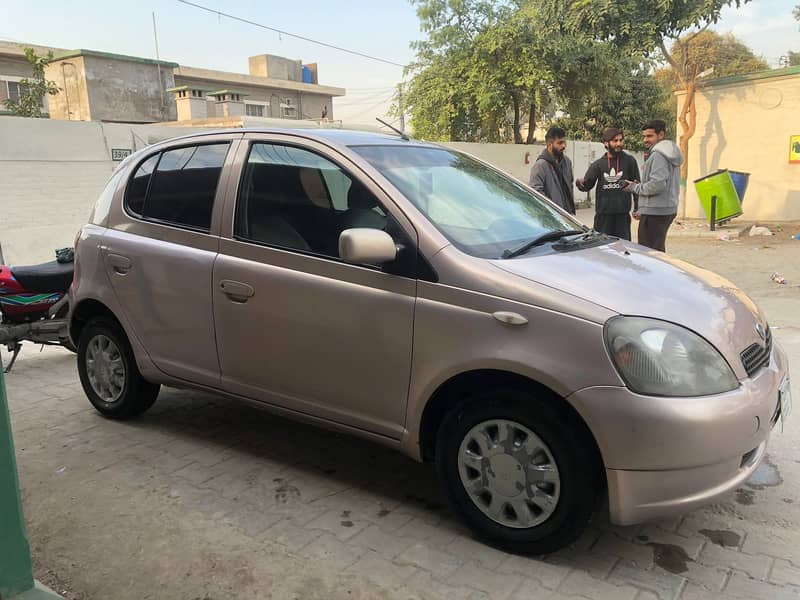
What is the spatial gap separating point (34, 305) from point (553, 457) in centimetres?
469

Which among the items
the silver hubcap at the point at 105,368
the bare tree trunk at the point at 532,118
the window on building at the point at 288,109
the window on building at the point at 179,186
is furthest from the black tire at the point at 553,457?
the window on building at the point at 288,109

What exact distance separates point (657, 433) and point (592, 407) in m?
0.24

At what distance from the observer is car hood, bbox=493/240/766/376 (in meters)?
2.58

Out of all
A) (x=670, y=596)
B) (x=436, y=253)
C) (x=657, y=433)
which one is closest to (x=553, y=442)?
(x=657, y=433)

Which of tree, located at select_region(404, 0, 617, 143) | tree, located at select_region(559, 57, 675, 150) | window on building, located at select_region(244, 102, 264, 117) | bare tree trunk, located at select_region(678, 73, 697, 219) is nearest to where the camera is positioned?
bare tree trunk, located at select_region(678, 73, 697, 219)

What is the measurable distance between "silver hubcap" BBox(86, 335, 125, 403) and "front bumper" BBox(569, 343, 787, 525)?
3014 mm

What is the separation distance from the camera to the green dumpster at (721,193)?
13.4m

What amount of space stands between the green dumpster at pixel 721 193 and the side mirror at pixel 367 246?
12.4 meters

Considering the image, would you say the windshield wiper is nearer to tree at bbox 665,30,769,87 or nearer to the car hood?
the car hood

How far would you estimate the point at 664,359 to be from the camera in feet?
8.05

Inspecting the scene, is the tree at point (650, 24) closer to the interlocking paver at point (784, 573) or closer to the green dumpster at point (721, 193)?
the green dumpster at point (721, 193)

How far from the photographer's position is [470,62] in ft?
67.1

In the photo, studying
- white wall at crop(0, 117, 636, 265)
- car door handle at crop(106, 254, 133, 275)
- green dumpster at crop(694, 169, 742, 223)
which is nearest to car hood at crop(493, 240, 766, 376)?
car door handle at crop(106, 254, 133, 275)

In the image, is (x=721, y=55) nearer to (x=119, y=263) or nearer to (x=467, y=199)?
(x=467, y=199)
